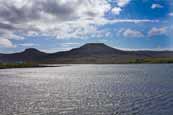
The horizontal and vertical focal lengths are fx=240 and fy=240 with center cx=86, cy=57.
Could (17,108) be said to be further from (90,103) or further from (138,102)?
(138,102)

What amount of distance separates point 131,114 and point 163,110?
541cm

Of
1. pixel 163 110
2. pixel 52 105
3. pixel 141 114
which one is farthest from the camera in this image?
pixel 52 105

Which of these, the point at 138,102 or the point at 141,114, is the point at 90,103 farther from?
the point at 141,114

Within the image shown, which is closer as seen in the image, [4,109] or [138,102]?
[4,109]

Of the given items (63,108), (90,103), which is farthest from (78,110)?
(90,103)

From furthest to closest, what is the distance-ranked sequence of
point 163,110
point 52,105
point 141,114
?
1. point 52,105
2. point 163,110
3. point 141,114

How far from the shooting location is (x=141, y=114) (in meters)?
32.3

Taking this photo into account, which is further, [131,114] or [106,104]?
[106,104]

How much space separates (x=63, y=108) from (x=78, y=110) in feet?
9.81

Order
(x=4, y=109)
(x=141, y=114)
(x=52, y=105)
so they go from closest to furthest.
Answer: (x=141, y=114), (x=4, y=109), (x=52, y=105)

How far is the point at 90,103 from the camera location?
40906 mm

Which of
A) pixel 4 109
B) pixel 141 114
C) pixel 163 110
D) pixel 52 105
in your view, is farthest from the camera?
pixel 52 105

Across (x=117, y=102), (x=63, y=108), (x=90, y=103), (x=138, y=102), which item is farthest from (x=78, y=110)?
(x=138, y=102)

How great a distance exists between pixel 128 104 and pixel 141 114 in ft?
22.6
